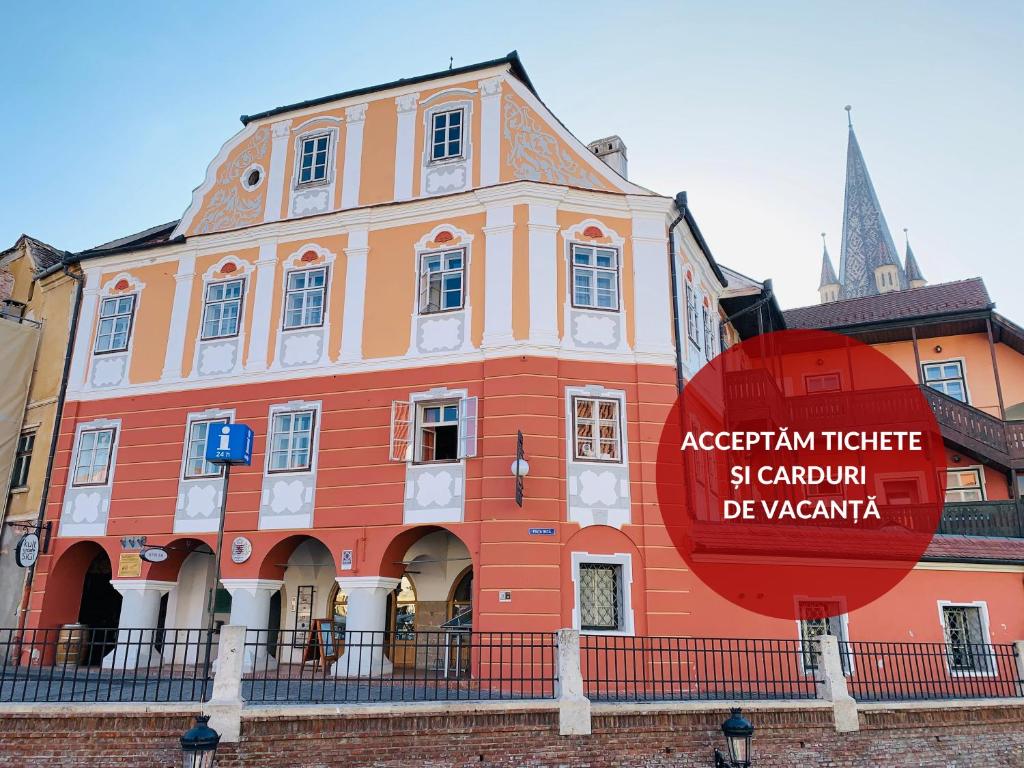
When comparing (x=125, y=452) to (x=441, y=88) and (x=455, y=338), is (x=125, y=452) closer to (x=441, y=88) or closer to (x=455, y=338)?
(x=455, y=338)

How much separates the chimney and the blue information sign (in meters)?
12.1

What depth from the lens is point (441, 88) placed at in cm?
1964

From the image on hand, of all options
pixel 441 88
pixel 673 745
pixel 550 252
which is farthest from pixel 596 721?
pixel 441 88

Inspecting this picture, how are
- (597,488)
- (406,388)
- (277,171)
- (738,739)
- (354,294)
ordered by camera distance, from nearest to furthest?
(738,739) → (597,488) → (406,388) → (354,294) → (277,171)

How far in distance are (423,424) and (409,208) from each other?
4991mm

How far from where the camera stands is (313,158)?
2039 cm

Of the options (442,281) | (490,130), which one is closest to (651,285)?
(442,281)

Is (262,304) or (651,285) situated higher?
(262,304)

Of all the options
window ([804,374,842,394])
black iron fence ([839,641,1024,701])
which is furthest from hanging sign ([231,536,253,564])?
window ([804,374,842,394])

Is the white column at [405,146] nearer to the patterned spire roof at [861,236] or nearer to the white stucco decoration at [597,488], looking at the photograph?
the white stucco decoration at [597,488]

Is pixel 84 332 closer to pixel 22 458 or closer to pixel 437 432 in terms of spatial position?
pixel 22 458

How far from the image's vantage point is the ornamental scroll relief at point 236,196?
20594 mm

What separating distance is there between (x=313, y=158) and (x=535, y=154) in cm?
570

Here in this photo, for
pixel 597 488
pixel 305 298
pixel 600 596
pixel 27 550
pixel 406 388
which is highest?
pixel 305 298
